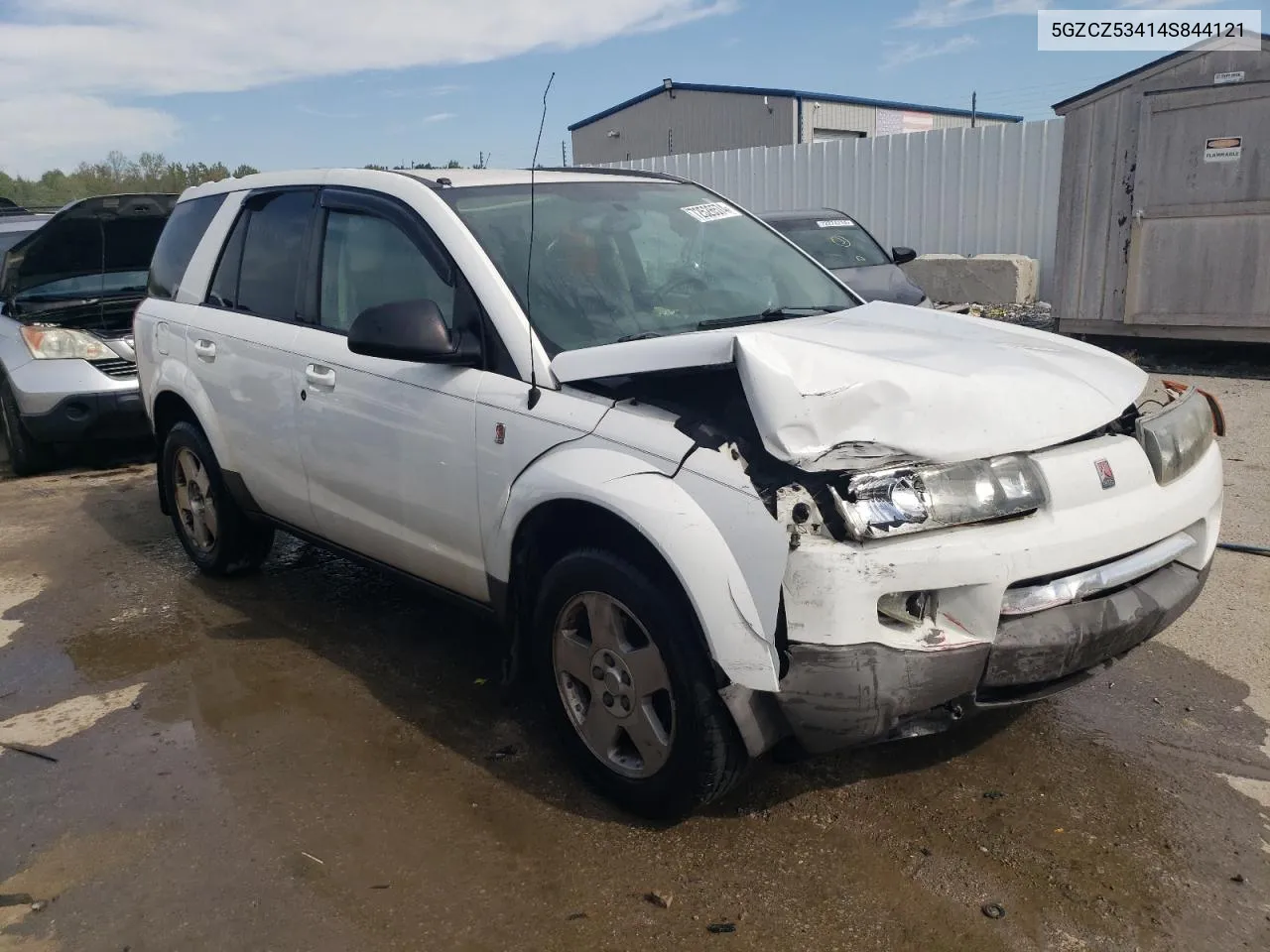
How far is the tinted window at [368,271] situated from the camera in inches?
141

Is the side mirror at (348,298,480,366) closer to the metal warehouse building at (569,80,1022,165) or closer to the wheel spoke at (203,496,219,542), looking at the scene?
the wheel spoke at (203,496,219,542)

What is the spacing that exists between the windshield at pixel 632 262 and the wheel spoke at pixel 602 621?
2.62 feet

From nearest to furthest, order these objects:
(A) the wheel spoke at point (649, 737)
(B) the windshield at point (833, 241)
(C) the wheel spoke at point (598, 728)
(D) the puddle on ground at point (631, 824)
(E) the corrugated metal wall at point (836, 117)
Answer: (D) the puddle on ground at point (631, 824)
(A) the wheel spoke at point (649, 737)
(C) the wheel spoke at point (598, 728)
(B) the windshield at point (833, 241)
(E) the corrugated metal wall at point (836, 117)

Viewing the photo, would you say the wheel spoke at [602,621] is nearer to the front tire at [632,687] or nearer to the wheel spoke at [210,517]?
the front tire at [632,687]

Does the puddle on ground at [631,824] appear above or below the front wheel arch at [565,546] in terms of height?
below

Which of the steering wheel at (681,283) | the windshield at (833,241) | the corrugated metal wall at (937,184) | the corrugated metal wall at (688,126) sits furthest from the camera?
the corrugated metal wall at (688,126)

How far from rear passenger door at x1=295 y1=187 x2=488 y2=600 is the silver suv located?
13.0 feet

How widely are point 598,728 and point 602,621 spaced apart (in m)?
0.36

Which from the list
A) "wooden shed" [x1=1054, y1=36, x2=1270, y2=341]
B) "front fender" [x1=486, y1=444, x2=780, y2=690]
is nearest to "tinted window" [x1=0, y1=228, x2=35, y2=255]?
"front fender" [x1=486, y1=444, x2=780, y2=690]

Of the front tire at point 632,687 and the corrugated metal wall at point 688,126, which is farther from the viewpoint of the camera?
the corrugated metal wall at point 688,126

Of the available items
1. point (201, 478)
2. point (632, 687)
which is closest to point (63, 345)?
point (201, 478)

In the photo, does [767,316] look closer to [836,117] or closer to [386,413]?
[386,413]

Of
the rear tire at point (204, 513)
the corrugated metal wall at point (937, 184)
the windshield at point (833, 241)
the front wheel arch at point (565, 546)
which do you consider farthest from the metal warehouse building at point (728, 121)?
the front wheel arch at point (565, 546)

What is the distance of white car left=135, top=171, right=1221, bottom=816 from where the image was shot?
98.7 inches
